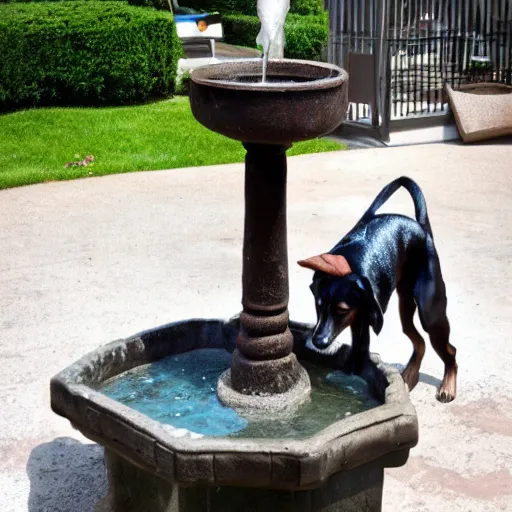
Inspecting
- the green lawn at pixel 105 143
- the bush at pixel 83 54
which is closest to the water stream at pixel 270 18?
the green lawn at pixel 105 143

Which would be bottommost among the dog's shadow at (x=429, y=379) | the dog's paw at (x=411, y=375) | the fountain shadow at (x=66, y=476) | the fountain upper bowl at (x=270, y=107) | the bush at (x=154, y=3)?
the fountain shadow at (x=66, y=476)

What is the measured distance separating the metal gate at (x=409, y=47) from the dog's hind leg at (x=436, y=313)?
6709mm

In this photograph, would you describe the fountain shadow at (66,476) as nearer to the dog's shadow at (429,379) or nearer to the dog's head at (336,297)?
the dog's head at (336,297)

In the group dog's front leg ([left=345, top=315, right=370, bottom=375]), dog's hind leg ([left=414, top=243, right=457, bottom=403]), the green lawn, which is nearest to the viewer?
dog's front leg ([left=345, top=315, right=370, bottom=375])

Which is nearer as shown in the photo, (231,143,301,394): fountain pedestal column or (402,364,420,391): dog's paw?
(231,143,301,394): fountain pedestal column

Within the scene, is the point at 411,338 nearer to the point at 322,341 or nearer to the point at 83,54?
the point at 322,341

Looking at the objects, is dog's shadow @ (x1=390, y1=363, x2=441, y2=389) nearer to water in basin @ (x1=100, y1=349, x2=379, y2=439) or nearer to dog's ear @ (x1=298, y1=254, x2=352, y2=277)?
water in basin @ (x1=100, y1=349, x2=379, y2=439)

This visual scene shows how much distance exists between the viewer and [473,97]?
11.2m

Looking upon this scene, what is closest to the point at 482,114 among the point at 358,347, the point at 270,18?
the point at 358,347

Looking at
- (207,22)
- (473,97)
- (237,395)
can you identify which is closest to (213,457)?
(237,395)

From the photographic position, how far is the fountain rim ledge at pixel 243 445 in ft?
9.70

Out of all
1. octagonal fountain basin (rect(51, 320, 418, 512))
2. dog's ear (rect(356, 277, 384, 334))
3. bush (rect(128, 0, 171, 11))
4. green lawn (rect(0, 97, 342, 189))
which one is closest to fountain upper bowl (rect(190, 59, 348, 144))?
dog's ear (rect(356, 277, 384, 334))

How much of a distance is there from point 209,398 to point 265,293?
55cm

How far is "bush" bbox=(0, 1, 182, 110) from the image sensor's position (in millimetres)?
12891
